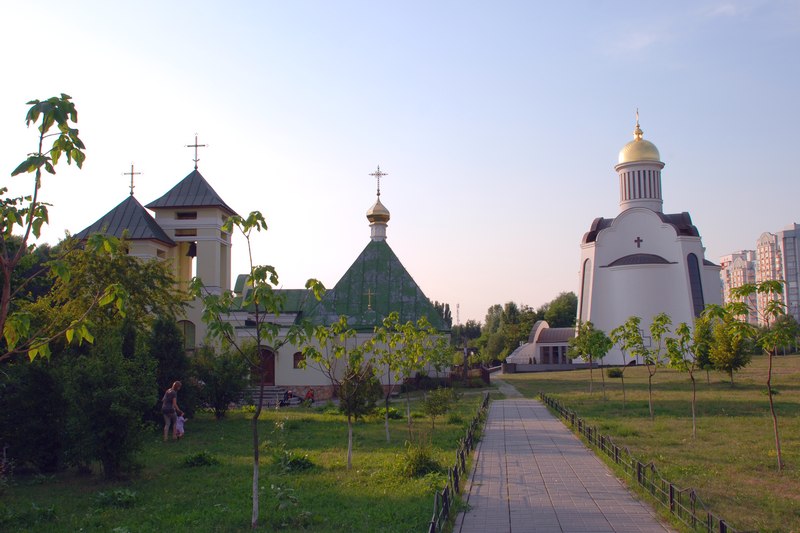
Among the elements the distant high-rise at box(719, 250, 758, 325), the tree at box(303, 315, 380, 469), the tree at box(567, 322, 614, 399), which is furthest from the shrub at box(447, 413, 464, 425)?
the distant high-rise at box(719, 250, 758, 325)

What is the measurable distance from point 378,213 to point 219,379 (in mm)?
18525

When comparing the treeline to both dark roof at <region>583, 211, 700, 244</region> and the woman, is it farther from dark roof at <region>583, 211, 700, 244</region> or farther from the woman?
the woman

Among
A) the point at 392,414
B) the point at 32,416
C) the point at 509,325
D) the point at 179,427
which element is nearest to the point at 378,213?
the point at 392,414

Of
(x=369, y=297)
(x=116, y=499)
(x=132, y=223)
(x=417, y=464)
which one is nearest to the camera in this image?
(x=116, y=499)

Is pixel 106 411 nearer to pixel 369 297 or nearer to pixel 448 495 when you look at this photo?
pixel 448 495

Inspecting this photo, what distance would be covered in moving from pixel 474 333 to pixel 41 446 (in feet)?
350

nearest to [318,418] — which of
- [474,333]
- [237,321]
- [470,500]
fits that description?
[237,321]

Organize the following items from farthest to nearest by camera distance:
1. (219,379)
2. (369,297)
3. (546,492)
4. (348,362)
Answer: (369,297) < (219,379) < (348,362) < (546,492)

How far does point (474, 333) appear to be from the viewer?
11725 centimetres

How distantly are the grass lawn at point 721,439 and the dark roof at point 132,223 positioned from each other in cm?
1766

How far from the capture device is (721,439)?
15508 millimetres

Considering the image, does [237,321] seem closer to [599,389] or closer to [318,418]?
[318,418]

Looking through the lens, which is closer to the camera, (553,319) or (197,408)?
(197,408)

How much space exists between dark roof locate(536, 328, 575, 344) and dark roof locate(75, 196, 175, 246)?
137 ft
